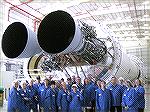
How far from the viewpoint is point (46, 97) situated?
20.8ft

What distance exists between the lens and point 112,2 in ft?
37.6

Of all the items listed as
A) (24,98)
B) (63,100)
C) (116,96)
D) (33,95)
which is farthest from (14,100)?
(116,96)

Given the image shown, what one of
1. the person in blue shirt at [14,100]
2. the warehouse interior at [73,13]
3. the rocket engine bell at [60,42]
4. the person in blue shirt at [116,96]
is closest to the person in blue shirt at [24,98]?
the person in blue shirt at [14,100]

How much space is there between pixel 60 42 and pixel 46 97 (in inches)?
136

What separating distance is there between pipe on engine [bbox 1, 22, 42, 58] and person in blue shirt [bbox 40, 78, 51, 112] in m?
2.85

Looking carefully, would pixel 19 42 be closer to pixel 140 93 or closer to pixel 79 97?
pixel 79 97

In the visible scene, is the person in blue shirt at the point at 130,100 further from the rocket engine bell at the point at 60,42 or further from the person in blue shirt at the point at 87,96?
the rocket engine bell at the point at 60,42

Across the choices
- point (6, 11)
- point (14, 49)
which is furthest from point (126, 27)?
point (14, 49)

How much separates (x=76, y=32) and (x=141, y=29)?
13.4m

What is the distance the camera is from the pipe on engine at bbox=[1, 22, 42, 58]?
317cm

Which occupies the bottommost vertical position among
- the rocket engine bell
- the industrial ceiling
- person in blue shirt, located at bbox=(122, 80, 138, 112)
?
person in blue shirt, located at bbox=(122, 80, 138, 112)

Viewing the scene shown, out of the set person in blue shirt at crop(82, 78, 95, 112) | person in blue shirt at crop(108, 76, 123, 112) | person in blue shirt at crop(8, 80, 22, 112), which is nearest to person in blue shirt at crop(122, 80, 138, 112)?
person in blue shirt at crop(108, 76, 123, 112)

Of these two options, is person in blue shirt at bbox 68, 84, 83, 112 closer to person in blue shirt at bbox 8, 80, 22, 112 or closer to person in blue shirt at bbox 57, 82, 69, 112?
person in blue shirt at bbox 57, 82, 69, 112

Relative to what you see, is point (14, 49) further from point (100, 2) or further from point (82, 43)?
point (100, 2)
